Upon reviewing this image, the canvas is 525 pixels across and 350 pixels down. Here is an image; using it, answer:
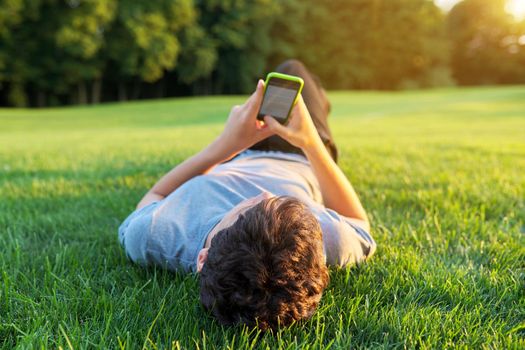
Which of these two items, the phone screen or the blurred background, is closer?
the phone screen

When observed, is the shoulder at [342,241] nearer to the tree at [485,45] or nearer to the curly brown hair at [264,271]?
the curly brown hair at [264,271]

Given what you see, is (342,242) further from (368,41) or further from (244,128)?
(368,41)

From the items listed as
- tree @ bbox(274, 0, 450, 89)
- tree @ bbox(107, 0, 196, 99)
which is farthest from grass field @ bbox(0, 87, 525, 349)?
tree @ bbox(274, 0, 450, 89)

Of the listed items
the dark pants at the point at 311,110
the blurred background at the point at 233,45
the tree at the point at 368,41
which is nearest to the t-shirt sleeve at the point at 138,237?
the dark pants at the point at 311,110

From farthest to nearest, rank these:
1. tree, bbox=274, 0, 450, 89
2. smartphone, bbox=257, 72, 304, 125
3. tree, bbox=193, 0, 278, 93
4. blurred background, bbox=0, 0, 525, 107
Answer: tree, bbox=274, 0, 450, 89 → tree, bbox=193, 0, 278, 93 → blurred background, bbox=0, 0, 525, 107 → smartphone, bbox=257, 72, 304, 125

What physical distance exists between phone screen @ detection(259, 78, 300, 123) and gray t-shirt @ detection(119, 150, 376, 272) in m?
0.40

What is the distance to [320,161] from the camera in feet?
7.14

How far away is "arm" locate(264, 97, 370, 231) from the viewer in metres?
2.11

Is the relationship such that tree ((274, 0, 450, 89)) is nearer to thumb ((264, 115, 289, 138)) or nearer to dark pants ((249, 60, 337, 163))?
dark pants ((249, 60, 337, 163))

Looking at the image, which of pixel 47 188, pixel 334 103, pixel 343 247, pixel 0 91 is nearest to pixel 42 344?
pixel 343 247

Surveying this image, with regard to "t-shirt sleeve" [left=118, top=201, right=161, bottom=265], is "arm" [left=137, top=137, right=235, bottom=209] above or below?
above

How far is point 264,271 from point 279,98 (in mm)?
952

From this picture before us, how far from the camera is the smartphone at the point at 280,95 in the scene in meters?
1.97

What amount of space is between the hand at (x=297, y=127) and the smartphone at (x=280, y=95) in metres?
0.03
